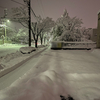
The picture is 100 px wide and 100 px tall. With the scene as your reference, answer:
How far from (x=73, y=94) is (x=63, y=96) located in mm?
315

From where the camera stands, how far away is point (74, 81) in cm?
304

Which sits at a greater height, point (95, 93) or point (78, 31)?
point (78, 31)

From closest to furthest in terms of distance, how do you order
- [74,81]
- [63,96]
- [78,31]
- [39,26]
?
1. [63,96]
2. [74,81]
3. [39,26]
4. [78,31]

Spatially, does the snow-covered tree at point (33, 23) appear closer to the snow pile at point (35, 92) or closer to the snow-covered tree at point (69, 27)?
the snow-covered tree at point (69, 27)

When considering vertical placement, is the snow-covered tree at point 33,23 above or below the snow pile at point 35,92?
above

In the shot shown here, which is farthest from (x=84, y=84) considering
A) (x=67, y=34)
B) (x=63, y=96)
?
(x=67, y=34)

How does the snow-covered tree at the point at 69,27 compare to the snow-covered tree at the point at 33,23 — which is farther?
the snow-covered tree at the point at 69,27

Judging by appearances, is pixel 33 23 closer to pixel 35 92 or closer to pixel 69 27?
pixel 69 27

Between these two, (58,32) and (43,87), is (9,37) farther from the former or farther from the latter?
(43,87)

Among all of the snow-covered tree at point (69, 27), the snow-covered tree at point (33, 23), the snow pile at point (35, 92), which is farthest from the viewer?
the snow-covered tree at point (69, 27)

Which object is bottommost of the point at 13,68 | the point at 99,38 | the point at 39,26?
the point at 13,68

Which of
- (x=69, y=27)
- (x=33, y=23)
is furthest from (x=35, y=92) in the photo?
(x=69, y=27)

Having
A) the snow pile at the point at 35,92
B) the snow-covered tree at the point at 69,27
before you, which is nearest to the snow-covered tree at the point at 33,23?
the snow-covered tree at the point at 69,27

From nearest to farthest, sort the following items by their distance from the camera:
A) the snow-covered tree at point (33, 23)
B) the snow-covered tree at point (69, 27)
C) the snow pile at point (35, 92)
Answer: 1. the snow pile at point (35, 92)
2. the snow-covered tree at point (33, 23)
3. the snow-covered tree at point (69, 27)
